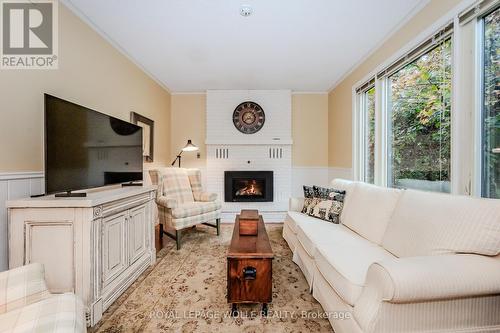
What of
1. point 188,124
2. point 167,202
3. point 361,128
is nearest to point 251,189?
point 188,124

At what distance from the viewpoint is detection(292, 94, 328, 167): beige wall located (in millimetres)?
4664

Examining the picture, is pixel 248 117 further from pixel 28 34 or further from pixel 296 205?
pixel 28 34

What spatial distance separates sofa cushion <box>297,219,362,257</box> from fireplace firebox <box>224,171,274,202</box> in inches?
77.1

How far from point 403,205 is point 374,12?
177 centimetres

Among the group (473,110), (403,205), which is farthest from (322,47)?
(403,205)

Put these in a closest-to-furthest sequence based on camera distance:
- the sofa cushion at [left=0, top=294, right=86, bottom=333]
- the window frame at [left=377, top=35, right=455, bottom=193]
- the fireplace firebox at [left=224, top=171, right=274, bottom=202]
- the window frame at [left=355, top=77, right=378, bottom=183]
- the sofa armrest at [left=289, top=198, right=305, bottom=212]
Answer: the sofa cushion at [left=0, top=294, right=86, bottom=333] → the window frame at [left=377, top=35, right=455, bottom=193] → the sofa armrest at [left=289, top=198, right=305, bottom=212] → the window frame at [left=355, top=77, right=378, bottom=183] → the fireplace firebox at [left=224, top=171, right=274, bottom=202]

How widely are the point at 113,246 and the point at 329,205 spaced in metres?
2.16

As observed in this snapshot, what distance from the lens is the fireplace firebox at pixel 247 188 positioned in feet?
14.7

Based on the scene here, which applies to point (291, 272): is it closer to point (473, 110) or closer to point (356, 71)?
point (473, 110)

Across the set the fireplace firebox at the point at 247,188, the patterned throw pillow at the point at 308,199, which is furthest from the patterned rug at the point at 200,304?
the fireplace firebox at the point at 247,188

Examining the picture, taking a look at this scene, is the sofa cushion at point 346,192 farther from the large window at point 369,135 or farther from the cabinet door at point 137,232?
the cabinet door at point 137,232

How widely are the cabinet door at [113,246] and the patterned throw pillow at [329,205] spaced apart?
2.00m

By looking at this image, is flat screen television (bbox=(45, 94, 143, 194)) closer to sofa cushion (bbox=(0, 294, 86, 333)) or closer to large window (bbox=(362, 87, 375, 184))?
sofa cushion (bbox=(0, 294, 86, 333))

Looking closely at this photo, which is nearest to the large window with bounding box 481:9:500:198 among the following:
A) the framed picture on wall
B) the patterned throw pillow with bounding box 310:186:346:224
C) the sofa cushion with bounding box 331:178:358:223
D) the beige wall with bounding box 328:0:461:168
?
the beige wall with bounding box 328:0:461:168
